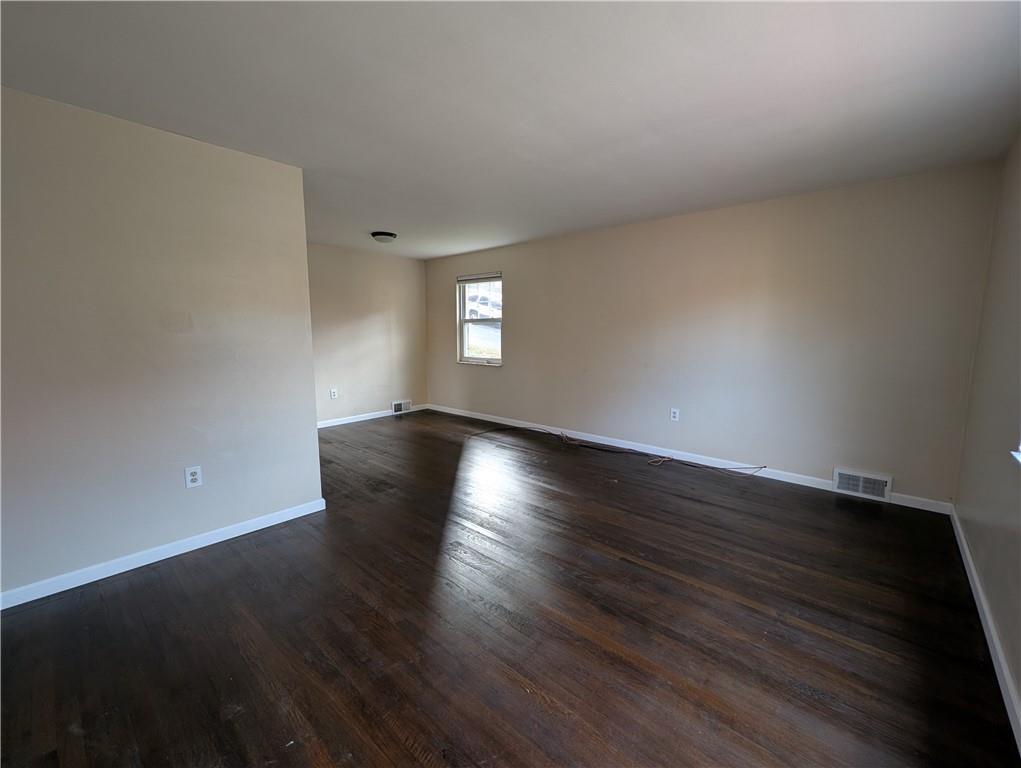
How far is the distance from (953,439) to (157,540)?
195 inches

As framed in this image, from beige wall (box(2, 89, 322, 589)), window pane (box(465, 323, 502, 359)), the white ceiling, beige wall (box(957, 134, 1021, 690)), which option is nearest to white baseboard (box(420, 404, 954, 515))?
beige wall (box(957, 134, 1021, 690))

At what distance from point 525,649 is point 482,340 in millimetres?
4526

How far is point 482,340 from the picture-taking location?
583 cm

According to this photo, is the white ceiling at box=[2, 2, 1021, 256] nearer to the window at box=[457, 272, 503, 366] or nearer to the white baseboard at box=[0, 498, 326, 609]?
the white baseboard at box=[0, 498, 326, 609]

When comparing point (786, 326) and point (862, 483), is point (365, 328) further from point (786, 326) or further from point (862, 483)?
point (862, 483)

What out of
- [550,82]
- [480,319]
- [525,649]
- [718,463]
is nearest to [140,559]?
[525,649]

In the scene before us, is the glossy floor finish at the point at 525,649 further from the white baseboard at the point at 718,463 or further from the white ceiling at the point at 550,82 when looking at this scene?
the white ceiling at the point at 550,82

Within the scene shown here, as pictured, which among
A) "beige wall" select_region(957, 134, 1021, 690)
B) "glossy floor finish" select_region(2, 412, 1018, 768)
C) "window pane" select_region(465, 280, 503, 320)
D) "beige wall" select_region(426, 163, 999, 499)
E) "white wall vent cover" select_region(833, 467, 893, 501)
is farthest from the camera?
"window pane" select_region(465, 280, 503, 320)

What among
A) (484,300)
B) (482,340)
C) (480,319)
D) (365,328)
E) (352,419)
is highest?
(484,300)

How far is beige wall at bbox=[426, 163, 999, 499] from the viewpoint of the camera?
9.09 ft

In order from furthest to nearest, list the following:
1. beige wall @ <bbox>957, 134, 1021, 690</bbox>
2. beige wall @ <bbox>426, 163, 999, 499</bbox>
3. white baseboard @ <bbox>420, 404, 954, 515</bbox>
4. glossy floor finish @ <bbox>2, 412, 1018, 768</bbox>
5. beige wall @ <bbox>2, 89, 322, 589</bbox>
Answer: white baseboard @ <bbox>420, 404, 954, 515</bbox> < beige wall @ <bbox>426, 163, 999, 499</bbox> < beige wall @ <bbox>2, 89, 322, 589</bbox> < beige wall @ <bbox>957, 134, 1021, 690</bbox> < glossy floor finish @ <bbox>2, 412, 1018, 768</bbox>

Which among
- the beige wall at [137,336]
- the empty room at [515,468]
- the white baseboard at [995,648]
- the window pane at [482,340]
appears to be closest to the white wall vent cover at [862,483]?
the empty room at [515,468]

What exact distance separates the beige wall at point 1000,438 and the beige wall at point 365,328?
217 inches

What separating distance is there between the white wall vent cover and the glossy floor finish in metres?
0.31
